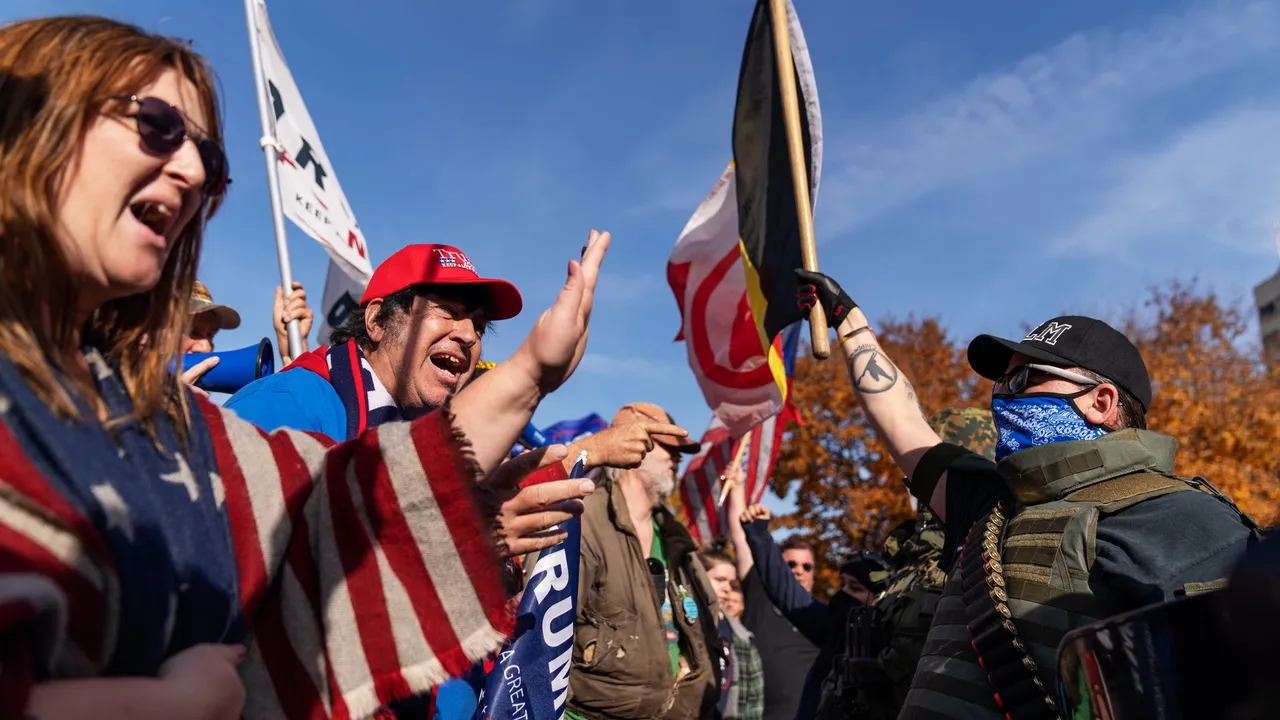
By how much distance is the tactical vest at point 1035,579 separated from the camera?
242 centimetres

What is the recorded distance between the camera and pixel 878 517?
82.4 feet

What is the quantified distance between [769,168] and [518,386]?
162 inches

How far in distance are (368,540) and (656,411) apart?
9.28 feet

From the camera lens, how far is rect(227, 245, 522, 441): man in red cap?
2.51 metres

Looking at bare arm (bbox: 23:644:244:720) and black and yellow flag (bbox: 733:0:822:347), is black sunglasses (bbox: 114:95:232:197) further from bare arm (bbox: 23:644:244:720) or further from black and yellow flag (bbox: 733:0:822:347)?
black and yellow flag (bbox: 733:0:822:347)

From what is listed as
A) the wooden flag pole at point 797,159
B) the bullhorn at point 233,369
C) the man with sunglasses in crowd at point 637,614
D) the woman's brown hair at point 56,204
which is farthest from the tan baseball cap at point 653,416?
the woman's brown hair at point 56,204

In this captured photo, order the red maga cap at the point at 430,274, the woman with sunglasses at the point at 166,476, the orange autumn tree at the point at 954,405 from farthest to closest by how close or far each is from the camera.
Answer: the orange autumn tree at the point at 954,405 < the red maga cap at the point at 430,274 < the woman with sunglasses at the point at 166,476

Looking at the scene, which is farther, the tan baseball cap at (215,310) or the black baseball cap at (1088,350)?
the tan baseball cap at (215,310)

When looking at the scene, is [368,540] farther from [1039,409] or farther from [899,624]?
[899,624]

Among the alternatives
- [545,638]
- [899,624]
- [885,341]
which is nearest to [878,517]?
[885,341]

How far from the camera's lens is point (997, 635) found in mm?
2555

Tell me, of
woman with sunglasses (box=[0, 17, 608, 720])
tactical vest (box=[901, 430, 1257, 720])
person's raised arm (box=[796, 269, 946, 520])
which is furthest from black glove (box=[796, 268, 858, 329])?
woman with sunglasses (box=[0, 17, 608, 720])

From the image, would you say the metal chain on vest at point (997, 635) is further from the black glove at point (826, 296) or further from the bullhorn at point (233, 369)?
the bullhorn at point (233, 369)

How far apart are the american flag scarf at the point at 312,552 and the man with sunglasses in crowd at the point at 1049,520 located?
59.5 inches
